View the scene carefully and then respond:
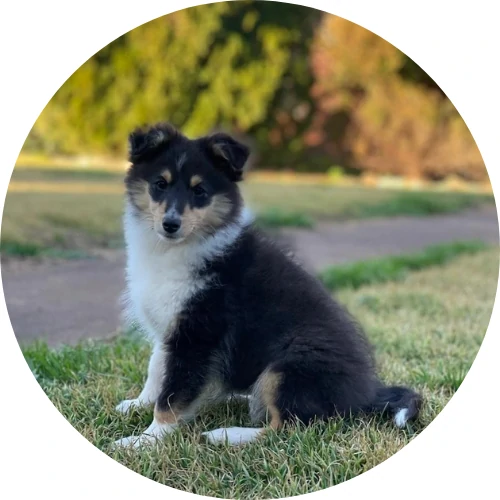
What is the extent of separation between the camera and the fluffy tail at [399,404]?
3977 millimetres

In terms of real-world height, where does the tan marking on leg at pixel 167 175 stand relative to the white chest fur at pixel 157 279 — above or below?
above

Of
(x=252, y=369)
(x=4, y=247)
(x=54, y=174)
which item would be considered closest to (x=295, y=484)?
(x=252, y=369)

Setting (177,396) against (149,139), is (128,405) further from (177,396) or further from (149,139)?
(149,139)

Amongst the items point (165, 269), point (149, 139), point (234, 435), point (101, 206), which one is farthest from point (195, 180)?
point (101, 206)

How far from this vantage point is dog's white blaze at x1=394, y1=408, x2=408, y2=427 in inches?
155

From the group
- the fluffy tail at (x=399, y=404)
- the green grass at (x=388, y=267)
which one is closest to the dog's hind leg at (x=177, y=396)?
the fluffy tail at (x=399, y=404)

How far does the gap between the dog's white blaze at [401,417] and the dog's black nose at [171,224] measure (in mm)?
1671

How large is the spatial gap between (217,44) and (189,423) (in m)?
14.6

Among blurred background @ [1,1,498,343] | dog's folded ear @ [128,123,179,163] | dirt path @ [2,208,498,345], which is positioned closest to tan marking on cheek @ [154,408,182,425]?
dirt path @ [2,208,498,345]

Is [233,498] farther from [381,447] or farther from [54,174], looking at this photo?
[54,174]

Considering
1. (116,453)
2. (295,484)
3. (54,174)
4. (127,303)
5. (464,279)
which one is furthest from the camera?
(54,174)

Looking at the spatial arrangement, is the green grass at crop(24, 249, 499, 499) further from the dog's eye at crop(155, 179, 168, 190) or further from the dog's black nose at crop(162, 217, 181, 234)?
the dog's eye at crop(155, 179, 168, 190)

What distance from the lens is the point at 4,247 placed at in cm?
763

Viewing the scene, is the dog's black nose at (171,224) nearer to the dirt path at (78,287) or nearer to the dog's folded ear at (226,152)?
the dog's folded ear at (226,152)
